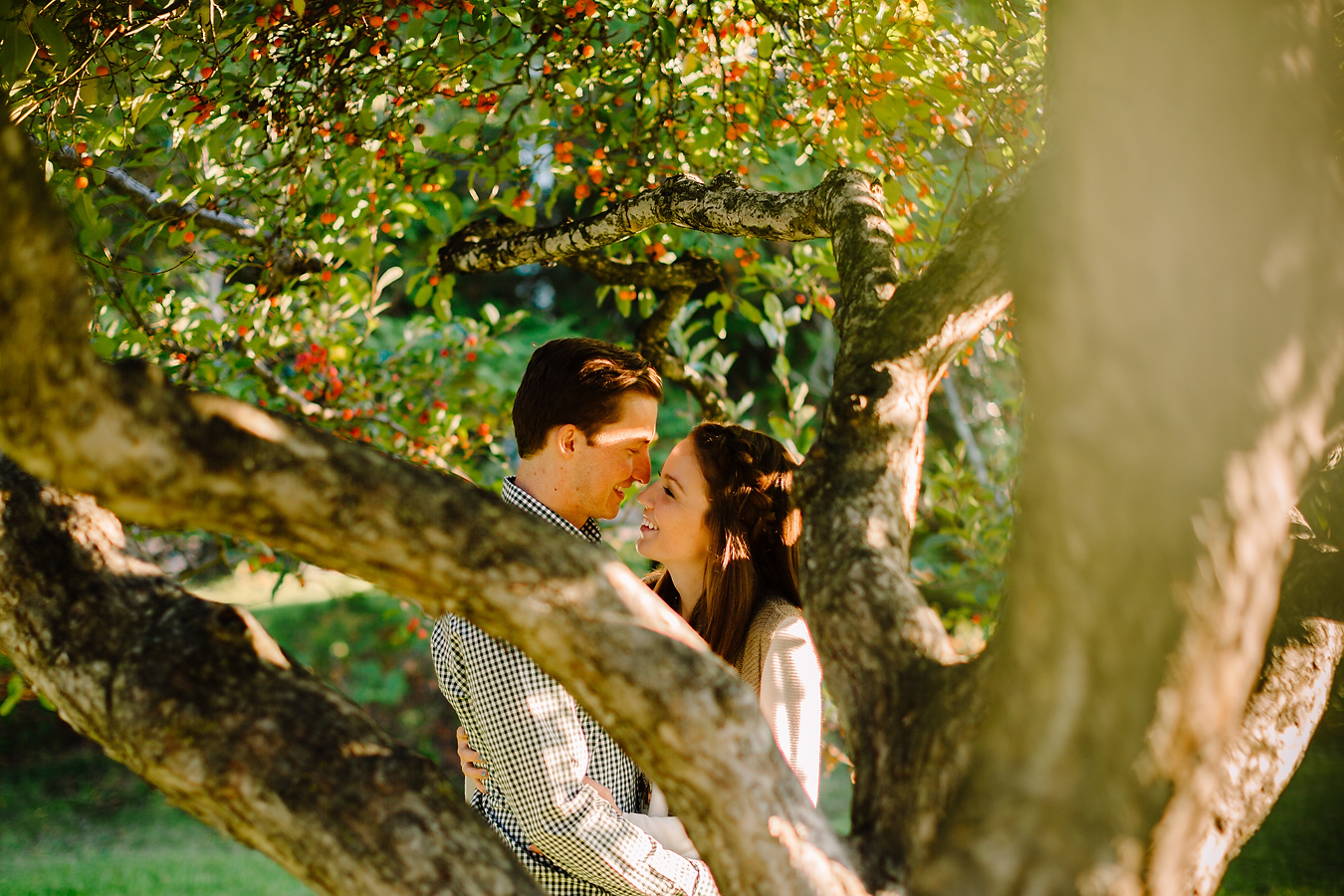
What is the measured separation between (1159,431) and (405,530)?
3.08 ft

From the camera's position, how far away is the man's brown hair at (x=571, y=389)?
8.02ft

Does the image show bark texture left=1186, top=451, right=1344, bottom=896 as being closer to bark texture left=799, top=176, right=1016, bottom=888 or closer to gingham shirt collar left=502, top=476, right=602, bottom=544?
bark texture left=799, top=176, right=1016, bottom=888

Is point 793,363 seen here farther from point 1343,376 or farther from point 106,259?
point 1343,376

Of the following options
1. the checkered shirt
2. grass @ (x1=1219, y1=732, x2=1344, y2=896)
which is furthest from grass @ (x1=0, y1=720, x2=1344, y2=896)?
the checkered shirt

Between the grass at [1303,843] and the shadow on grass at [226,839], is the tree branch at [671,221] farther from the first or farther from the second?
the grass at [1303,843]

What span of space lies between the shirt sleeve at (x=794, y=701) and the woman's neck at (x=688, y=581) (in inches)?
15.5

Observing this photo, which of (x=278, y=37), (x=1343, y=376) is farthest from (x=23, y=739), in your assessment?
(x=1343, y=376)

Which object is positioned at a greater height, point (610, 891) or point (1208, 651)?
point (1208, 651)

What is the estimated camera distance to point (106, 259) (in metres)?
2.94

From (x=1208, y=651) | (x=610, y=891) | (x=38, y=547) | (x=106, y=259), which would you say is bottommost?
(x=610, y=891)

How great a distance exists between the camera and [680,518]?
276cm

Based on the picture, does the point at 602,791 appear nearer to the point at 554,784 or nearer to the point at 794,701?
the point at 554,784

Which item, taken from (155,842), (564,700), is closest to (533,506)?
(564,700)

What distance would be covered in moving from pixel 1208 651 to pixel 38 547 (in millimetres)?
1743
